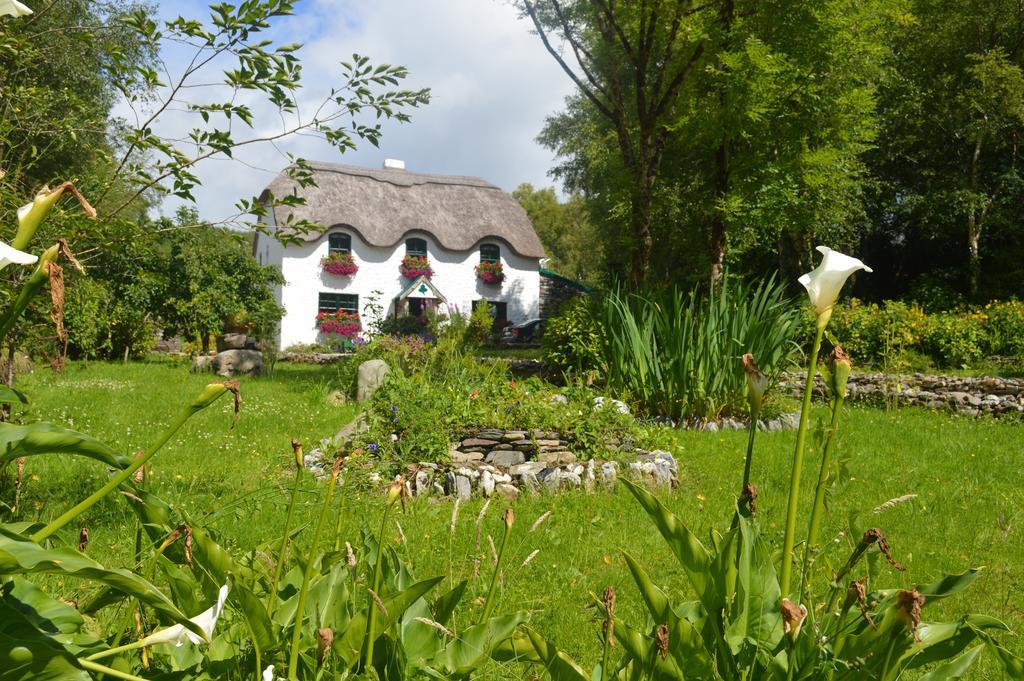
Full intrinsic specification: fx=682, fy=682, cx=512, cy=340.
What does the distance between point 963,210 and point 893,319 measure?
6.67 meters

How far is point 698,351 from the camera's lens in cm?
755

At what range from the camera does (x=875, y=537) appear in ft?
4.03

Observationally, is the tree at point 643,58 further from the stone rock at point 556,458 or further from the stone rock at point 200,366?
the stone rock at point 200,366

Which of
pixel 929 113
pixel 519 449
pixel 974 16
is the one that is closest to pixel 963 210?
pixel 929 113

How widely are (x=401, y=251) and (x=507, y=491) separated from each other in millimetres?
22299

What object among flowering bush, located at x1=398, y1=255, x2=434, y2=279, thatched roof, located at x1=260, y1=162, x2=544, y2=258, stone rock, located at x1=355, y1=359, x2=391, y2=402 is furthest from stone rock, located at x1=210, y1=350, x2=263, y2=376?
flowering bush, located at x1=398, y1=255, x2=434, y2=279

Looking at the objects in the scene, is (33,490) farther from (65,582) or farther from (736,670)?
(736,670)

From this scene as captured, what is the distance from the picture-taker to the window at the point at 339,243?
25172mm

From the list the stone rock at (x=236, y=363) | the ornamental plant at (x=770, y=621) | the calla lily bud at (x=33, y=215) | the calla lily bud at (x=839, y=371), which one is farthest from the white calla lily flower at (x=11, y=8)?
the stone rock at (x=236, y=363)

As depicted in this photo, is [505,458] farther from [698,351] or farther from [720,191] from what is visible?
[720,191]

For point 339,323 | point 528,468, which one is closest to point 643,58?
point 528,468

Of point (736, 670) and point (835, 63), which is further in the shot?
point (835, 63)

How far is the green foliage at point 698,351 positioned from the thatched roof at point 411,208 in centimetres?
1902

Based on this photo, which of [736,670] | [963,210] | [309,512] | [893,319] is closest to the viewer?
[736,670]
